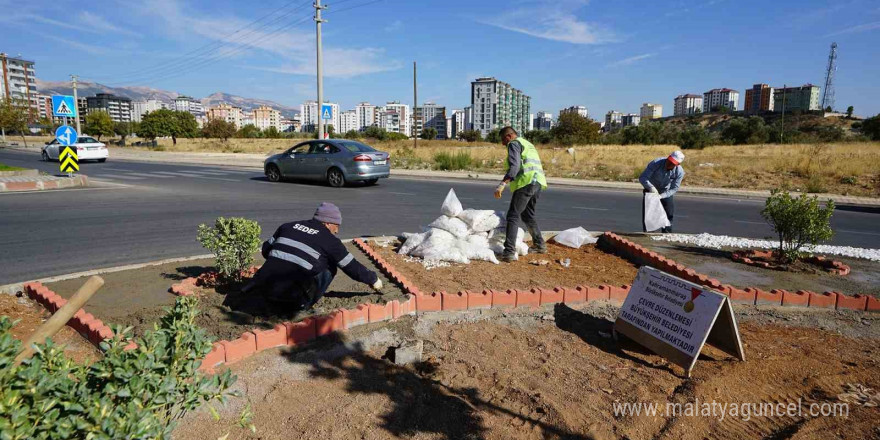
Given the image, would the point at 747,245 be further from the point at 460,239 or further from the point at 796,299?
the point at 460,239

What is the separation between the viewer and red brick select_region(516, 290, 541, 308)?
4.88 meters

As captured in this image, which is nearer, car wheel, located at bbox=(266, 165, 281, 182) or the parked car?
the parked car

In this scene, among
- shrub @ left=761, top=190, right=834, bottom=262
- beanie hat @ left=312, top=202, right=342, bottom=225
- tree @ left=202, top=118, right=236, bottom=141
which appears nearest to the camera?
beanie hat @ left=312, top=202, right=342, bottom=225

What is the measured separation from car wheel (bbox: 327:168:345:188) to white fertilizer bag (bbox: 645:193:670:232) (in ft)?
33.6

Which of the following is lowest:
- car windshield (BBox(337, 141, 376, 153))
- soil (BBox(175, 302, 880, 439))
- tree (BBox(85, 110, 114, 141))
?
soil (BBox(175, 302, 880, 439))

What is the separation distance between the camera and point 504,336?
430cm

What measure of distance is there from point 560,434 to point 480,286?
8.36ft

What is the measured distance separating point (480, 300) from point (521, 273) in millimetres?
1336

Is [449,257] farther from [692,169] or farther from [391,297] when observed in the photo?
[692,169]

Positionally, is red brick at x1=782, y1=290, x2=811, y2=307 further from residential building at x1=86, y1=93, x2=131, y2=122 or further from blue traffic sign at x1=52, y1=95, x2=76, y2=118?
residential building at x1=86, y1=93, x2=131, y2=122

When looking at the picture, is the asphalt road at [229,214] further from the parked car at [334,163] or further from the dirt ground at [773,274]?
the dirt ground at [773,274]

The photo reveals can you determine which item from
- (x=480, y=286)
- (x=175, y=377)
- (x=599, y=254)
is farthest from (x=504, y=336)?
(x=599, y=254)

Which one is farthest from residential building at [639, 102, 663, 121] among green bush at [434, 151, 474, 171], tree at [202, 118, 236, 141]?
green bush at [434, 151, 474, 171]

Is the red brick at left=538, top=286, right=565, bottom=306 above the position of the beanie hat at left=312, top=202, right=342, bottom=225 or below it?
below
